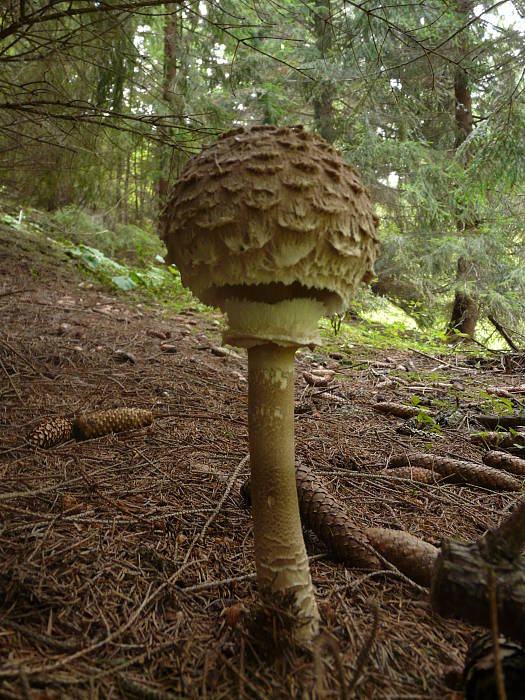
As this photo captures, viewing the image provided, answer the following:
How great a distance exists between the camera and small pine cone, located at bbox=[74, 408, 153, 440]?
3041mm

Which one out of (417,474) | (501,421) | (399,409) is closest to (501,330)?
(501,421)

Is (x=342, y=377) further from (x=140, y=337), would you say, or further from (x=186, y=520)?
(x=186, y=520)

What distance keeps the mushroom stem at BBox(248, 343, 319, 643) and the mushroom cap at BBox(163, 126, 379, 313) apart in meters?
0.28

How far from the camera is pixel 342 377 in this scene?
534 cm

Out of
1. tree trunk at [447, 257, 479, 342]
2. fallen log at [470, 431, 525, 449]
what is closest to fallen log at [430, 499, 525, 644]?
fallen log at [470, 431, 525, 449]

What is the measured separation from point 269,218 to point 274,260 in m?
0.13

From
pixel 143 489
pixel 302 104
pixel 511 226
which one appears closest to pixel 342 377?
pixel 143 489

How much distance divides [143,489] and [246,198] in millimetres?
1795

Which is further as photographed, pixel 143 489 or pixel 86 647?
pixel 143 489

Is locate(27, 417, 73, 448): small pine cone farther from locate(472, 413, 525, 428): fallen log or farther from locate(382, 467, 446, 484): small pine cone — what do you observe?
locate(472, 413, 525, 428): fallen log

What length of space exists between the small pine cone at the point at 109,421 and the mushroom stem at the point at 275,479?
172cm

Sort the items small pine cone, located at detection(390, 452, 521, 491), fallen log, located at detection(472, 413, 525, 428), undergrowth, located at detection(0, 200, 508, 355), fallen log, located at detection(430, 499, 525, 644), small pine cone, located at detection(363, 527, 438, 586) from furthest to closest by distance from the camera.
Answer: undergrowth, located at detection(0, 200, 508, 355) → fallen log, located at detection(472, 413, 525, 428) → small pine cone, located at detection(390, 452, 521, 491) → small pine cone, located at detection(363, 527, 438, 586) → fallen log, located at detection(430, 499, 525, 644)

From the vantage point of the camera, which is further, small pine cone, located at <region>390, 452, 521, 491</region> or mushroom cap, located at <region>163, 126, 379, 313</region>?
small pine cone, located at <region>390, 452, 521, 491</region>

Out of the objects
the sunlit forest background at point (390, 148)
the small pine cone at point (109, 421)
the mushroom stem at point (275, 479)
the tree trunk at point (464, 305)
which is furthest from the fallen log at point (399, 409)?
the tree trunk at point (464, 305)
